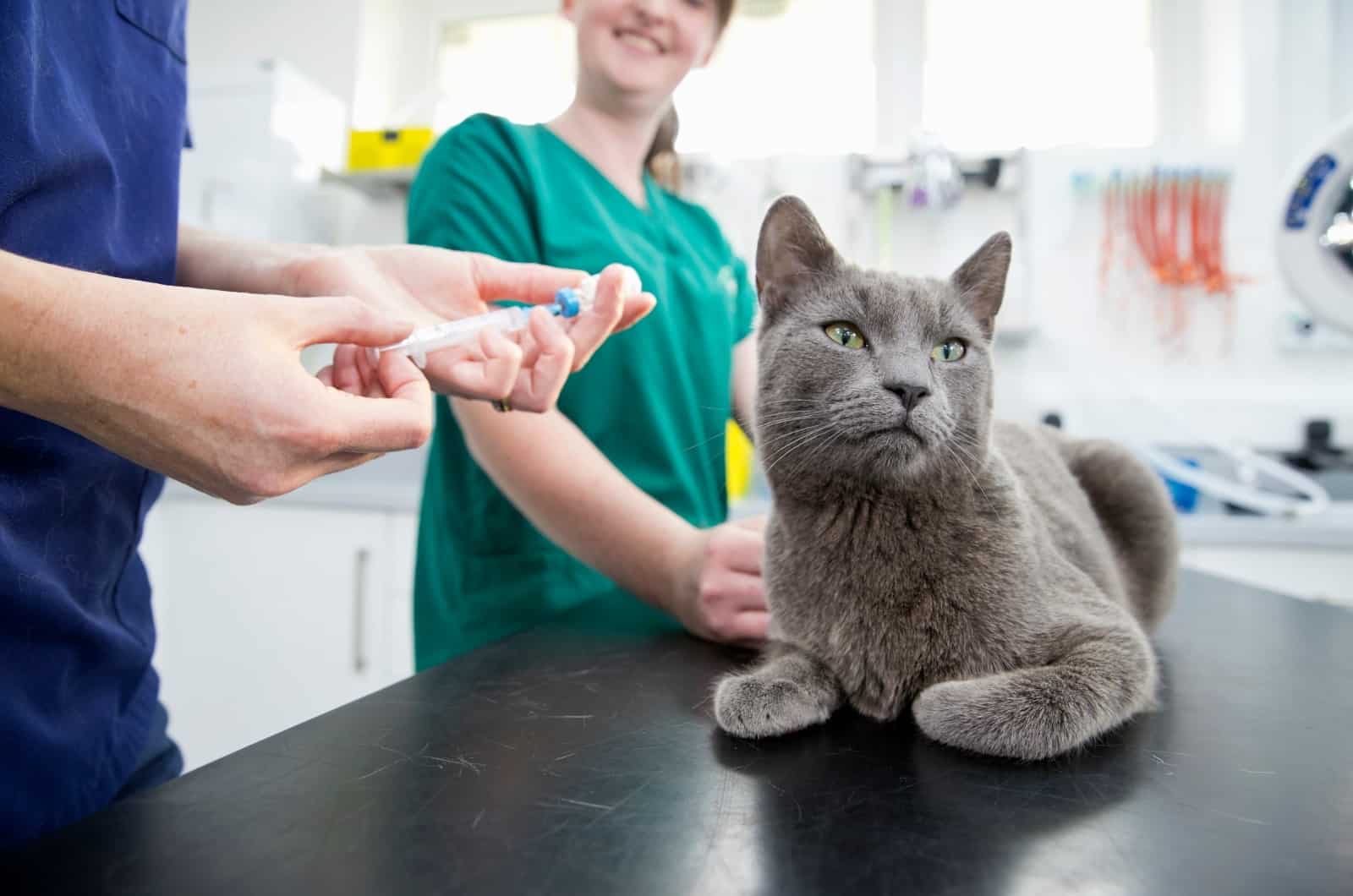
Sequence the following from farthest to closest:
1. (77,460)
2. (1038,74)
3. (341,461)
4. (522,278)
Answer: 1. (1038,74)
2. (522,278)
3. (77,460)
4. (341,461)

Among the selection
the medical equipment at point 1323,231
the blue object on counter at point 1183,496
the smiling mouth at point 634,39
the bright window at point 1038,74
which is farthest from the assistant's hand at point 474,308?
the bright window at point 1038,74

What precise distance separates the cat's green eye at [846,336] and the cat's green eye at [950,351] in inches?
2.7

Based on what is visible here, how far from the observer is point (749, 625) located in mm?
829

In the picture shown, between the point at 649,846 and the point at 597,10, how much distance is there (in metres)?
1.09

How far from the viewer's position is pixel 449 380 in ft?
2.20

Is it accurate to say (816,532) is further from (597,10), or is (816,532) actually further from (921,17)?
Answer: (921,17)

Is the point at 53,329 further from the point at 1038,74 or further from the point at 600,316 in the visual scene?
the point at 1038,74

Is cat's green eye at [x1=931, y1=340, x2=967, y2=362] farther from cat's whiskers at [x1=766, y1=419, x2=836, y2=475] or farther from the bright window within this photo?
the bright window

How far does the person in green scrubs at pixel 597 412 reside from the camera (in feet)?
3.13

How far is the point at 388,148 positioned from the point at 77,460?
2361 mm

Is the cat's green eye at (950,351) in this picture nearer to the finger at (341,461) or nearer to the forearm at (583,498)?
the forearm at (583,498)

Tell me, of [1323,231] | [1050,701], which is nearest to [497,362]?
[1050,701]

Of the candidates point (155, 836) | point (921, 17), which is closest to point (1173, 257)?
point (921, 17)

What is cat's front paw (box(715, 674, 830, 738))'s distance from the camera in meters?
0.57
